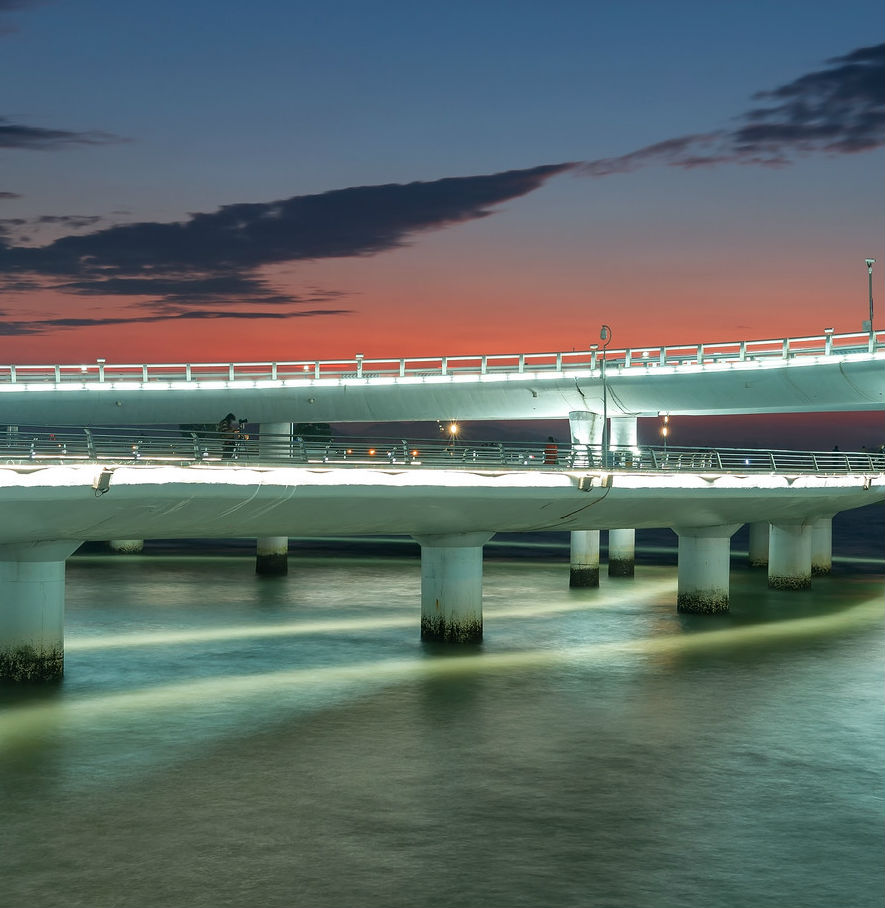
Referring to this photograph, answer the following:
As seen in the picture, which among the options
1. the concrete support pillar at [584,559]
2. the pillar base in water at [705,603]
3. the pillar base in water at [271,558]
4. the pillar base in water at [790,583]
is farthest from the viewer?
the pillar base in water at [271,558]

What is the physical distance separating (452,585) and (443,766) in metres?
16.7

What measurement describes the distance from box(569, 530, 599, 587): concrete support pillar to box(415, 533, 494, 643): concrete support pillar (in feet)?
68.9

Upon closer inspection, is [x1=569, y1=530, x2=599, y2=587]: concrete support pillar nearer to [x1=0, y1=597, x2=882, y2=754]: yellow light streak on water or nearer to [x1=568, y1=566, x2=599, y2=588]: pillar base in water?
[x1=568, y1=566, x2=599, y2=588]: pillar base in water

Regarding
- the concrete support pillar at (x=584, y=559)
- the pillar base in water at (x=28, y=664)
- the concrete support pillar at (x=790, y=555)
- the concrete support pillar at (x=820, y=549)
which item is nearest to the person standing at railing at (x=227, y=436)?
the pillar base in water at (x=28, y=664)

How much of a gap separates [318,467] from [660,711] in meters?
12.1

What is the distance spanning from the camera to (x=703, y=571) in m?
54.7

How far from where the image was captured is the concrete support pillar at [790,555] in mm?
65125

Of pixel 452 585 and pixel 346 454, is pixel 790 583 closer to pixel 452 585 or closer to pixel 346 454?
pixel 452 585

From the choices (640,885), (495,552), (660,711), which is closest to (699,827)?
(640,885)

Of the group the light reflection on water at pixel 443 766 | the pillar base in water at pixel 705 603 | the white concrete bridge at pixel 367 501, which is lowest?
the light reflection on water at pixel 443 766

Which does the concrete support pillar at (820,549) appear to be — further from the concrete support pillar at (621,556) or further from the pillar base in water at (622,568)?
the pillar base in water at (622,568)

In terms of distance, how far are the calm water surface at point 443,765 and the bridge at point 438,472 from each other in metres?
4.10

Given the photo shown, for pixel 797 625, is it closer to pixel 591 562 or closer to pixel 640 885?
pixel 591 562

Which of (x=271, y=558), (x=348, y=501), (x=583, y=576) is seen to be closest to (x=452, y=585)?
(x=348, y=501)
